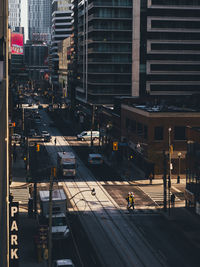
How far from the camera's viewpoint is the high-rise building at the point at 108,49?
421ft

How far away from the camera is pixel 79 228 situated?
50844mm

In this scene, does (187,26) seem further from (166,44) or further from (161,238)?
(161,238)

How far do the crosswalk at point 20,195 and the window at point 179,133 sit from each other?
22.2 m

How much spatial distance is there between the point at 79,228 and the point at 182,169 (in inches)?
1094

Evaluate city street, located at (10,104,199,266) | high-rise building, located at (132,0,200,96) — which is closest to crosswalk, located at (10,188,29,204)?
city street, located at (10,104,199,266)

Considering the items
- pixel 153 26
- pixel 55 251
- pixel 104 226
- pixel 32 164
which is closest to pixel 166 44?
pixel 153 26

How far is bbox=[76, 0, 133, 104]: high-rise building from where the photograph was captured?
421 ft

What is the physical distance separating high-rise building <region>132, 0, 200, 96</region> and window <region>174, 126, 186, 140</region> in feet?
174

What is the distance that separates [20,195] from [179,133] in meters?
24.4

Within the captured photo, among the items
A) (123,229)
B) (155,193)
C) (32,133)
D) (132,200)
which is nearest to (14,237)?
(123,229)

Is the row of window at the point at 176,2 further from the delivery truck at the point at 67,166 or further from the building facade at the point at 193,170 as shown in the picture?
the building facade at the point at 193,170

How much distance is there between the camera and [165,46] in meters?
125

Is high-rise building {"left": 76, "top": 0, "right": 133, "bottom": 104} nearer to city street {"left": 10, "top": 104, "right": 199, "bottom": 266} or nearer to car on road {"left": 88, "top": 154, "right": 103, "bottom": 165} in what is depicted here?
car on road {"left": 88, "top": 154, "right": 103, "bottom": 165}

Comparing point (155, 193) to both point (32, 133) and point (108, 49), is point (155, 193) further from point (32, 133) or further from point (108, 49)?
point (108, 49)
